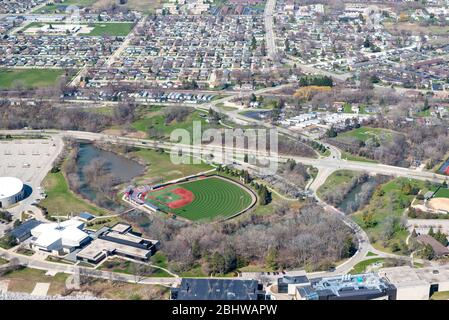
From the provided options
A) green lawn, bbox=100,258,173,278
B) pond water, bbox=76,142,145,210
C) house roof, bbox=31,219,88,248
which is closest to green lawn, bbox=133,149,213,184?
pond water, bbox=76,142,145,210

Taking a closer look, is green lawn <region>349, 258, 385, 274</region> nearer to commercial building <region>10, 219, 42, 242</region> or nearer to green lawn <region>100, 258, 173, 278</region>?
green lawn <region>100, 258, 173, 278</region>

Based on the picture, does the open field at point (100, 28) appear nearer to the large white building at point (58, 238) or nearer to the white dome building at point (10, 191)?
the white dome building at point (10, 191)

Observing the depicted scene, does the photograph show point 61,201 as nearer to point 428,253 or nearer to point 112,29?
point 428,253

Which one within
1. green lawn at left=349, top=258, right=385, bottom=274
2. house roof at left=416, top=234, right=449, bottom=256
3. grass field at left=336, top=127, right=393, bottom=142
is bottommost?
green lawn at left=349, top=258, right=385, bottom=274

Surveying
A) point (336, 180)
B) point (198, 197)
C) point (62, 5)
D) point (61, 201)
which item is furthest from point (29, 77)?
point (336, 180)

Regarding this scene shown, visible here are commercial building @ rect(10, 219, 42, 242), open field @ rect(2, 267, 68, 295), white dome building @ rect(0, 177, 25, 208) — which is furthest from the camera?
white dome building @ rect(0, 177, 25, 208)

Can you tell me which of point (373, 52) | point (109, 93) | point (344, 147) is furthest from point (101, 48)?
point (344, 147)

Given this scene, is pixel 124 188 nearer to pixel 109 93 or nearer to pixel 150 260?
pixel 150 260
